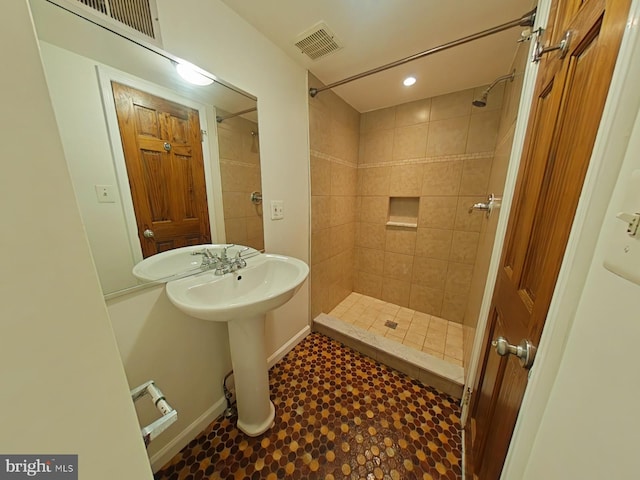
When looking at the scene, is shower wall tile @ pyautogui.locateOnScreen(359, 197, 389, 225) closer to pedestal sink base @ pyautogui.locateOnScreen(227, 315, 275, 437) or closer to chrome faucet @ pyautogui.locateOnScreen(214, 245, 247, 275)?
chrome faucet @ pyautogui.locateOnScreen(214, 245, 247, 275)

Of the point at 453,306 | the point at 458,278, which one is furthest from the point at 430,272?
the point at 453,306

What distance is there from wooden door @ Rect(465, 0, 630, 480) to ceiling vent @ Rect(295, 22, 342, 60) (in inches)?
36.8

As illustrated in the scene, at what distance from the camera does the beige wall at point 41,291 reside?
0.81 ft

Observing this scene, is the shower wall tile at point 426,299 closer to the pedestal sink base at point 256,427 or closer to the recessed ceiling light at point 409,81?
the pedestal sink base at point 256,427

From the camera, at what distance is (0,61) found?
0.23 meters

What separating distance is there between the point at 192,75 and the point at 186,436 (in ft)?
5.83

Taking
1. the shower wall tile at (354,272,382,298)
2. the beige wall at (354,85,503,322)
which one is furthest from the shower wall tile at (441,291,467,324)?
the shower wall tile at (354,272,382,298)

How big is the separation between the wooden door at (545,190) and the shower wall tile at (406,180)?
1.27m

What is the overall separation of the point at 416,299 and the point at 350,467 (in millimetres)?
1577

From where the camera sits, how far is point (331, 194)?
1942 mm

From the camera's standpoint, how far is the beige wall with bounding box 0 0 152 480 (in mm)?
246

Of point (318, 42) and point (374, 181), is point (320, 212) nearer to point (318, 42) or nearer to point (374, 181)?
point (374, 181)

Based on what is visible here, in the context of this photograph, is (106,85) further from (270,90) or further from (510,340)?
(510,340)

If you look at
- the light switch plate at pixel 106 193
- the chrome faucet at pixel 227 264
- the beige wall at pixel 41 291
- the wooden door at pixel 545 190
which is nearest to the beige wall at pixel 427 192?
the wooden door at pixel 545 190
